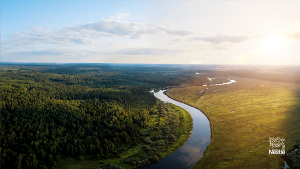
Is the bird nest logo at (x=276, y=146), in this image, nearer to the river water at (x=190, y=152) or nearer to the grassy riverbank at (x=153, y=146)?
the river water at (x=190, y=152)

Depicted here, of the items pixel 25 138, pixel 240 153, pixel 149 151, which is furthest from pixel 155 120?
pixel 25 138

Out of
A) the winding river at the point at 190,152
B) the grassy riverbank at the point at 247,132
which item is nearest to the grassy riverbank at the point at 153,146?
the winding river at the point at 190,152

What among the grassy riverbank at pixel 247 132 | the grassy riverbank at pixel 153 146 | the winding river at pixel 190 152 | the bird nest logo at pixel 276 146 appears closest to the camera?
the grassy riverbank at pixel 247 132

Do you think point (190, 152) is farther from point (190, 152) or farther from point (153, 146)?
point (153, 146)

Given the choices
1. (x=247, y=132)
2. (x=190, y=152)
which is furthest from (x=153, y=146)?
(x=247, y=132)

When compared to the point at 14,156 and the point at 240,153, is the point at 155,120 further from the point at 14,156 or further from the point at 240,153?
the point at 14,156

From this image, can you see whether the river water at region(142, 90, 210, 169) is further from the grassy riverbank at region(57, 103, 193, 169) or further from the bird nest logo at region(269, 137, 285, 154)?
the bird nest logo at region(269, 137, 285, 154)
